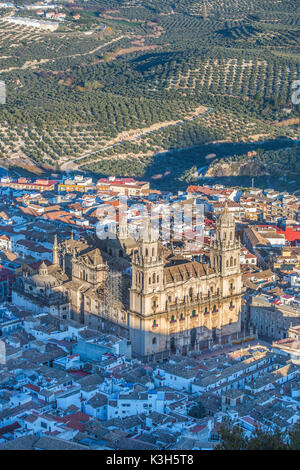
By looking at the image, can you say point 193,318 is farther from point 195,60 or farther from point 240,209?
point 195,60

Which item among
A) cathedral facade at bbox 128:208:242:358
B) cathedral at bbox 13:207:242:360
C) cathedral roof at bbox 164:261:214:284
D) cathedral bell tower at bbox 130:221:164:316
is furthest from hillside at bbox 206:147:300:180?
cathedral bell tower at bbox 130:221:164:316

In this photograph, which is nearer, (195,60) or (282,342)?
(282,342)

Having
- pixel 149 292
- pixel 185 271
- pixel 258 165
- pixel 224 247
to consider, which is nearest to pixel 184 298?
pixel 185 271

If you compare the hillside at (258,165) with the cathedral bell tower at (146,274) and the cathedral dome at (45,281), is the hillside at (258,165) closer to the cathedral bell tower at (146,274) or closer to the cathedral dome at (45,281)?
the cathedral dome at (45,281)

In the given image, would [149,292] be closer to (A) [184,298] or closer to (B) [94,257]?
(A) [184,298]

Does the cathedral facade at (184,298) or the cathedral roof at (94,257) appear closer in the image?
the cathedral facade at (184,298)

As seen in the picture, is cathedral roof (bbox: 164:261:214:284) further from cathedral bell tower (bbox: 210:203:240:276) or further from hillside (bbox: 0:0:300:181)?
hillside (bbox: 0:0:300:181)

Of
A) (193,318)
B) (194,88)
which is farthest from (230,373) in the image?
(194,88)

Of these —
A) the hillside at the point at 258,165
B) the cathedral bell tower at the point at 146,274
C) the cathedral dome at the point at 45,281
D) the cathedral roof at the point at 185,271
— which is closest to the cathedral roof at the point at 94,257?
the cathedral dome at the point at 45,281

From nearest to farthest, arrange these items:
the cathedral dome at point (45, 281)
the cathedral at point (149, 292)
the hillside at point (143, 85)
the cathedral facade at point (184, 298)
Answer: the cathedral facade at point (184, 298)
the cathedral at point (149, 292)
the cathedral dome at point (45, 281)
the hillside at point (143, 85)
